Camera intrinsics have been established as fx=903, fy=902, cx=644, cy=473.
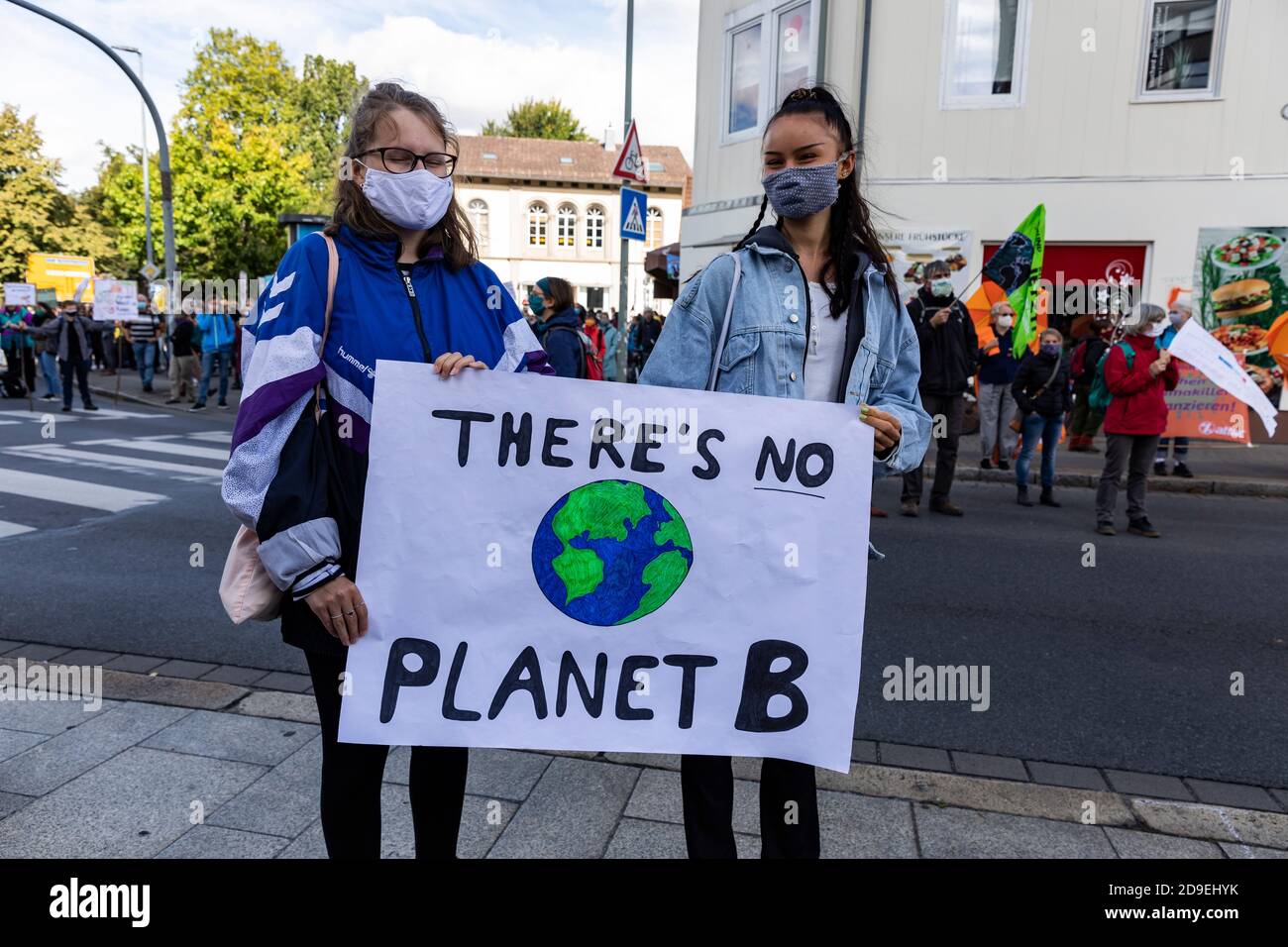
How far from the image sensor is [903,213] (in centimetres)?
1441

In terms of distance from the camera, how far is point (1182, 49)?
511 inches

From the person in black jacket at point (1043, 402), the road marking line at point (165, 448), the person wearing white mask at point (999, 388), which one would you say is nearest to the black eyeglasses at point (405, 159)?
the person in black jacket at point (1043, 402)

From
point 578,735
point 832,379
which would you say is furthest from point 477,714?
point 832,379

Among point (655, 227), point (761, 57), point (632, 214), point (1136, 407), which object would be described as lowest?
point (1136, 407)

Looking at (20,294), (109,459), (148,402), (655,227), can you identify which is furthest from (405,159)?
(655,227)

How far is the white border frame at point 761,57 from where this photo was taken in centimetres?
1596

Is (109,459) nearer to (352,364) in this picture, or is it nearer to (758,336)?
(352,364)

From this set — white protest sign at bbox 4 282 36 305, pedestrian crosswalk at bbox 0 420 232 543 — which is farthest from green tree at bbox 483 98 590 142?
pedestrian crosswalk at bbox 0 420 232 543

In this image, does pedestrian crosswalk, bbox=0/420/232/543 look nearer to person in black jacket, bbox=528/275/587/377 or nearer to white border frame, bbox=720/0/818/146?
person in black jacket, bbox=528/275/587/377

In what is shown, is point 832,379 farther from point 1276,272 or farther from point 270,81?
point 270,81

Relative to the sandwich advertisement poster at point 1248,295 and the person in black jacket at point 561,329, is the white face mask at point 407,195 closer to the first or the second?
the person in black jacket at point 561,329

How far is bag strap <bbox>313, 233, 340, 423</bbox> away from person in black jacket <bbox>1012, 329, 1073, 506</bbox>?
8.68 m

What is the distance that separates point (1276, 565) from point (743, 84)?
1311 centimetres

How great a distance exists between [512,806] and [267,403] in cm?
174
